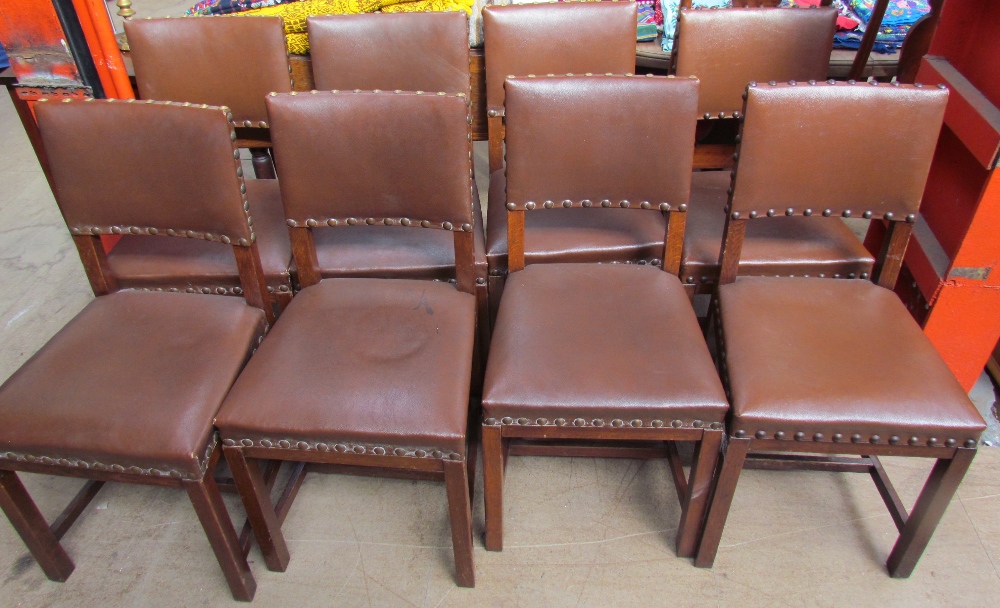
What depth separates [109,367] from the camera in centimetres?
138

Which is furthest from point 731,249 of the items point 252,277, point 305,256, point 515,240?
point 252,277

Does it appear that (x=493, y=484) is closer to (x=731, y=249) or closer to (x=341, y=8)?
(x=731, y=249)

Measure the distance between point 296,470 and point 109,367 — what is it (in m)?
0.52

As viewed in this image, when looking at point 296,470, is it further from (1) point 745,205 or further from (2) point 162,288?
(1) point 745,205

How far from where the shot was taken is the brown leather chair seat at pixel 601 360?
129 cm

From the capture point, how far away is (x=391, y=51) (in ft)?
6.47

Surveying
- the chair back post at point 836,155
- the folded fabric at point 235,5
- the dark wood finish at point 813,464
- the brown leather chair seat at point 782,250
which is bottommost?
the dark wood finish at point 813,464

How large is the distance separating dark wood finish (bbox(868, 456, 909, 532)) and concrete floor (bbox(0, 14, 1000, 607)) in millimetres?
90

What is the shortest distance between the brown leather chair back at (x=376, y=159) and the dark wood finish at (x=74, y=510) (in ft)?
2.84

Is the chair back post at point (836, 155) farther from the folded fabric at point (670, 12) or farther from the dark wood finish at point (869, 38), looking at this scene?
the folded fabric at point (670, 12)

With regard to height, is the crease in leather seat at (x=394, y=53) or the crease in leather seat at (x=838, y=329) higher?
the crease in leather seat at (x=394, y=53)

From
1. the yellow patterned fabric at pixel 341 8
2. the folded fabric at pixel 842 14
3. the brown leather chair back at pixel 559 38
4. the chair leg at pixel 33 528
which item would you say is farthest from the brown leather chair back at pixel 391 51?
the folded fabric at pixel 842 14

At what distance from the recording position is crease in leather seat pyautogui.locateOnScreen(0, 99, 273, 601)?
1284 mm

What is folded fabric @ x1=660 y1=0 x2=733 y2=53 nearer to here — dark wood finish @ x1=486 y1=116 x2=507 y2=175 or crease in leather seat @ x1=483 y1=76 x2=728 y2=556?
dark wood finish @ x1=486 y1=116 x2=507 y2=175
